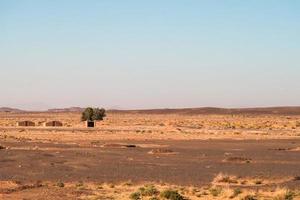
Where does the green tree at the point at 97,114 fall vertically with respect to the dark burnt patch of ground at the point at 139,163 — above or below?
above

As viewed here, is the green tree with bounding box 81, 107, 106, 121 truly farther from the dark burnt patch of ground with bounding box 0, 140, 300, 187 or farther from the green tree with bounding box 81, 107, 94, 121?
the dark burnt patch of ground with bounding box 0, 140, 300, 187

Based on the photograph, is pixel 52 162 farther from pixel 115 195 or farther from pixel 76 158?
pixel 115 195

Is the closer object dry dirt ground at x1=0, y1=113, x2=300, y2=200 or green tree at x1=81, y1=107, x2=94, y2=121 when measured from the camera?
dry dirt ground at x1=0, y1=113, x2=300, y2=200

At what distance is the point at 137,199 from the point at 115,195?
1.86 m

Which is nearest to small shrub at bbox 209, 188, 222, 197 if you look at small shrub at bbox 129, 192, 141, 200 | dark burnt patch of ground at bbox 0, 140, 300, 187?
small shrub at bbox 129, 192, 141, 200

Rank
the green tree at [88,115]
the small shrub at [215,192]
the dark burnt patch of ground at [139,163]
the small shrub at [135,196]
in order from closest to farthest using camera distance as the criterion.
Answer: the small shrub at [135,196], the small shrub at [215,192], the dark burnt patch of ground at [139,163], the green tree at [88,115]

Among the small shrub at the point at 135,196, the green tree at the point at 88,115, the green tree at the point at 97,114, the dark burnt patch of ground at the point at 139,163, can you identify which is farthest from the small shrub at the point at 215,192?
the green tree at the point at 97,114

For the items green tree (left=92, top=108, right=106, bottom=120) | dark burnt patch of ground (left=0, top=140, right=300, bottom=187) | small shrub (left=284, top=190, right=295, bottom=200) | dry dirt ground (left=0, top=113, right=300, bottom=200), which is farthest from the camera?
green tree (left=92, top=108, right=106, bottom=120)

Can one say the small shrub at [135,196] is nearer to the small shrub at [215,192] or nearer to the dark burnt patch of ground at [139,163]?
the small shrub at [215,192]

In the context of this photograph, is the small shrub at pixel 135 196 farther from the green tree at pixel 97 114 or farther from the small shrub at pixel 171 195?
the green tree at pixel 97 114

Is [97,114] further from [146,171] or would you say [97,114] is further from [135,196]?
[135,196]

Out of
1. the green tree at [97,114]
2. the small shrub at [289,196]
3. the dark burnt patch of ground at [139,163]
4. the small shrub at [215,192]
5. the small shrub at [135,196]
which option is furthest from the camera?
the green tree at [97,114]

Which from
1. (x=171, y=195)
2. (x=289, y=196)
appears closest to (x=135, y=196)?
(x=171, y=195)

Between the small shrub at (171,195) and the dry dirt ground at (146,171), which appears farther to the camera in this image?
the dry dirt ground at (146,171)
